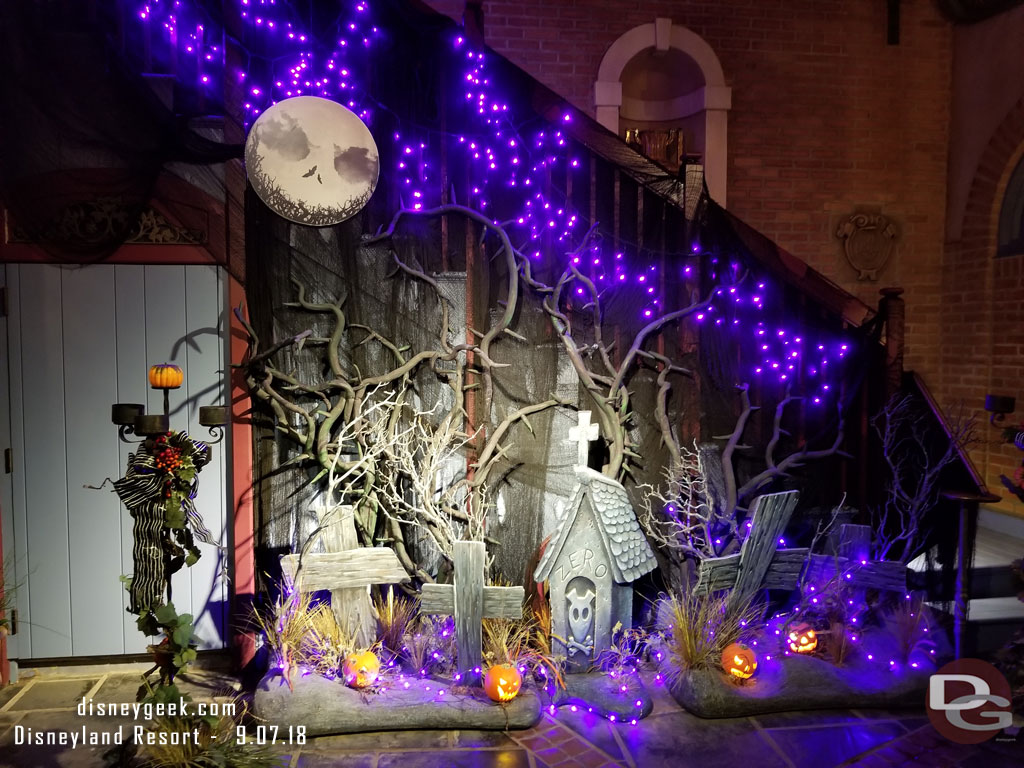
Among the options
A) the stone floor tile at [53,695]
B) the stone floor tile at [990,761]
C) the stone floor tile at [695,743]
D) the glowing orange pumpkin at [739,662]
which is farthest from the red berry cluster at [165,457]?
the stone floor tile at [990,761]

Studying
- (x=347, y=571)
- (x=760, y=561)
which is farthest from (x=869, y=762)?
(x=347, y=571)

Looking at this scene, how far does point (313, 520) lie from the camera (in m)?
→ 4.82

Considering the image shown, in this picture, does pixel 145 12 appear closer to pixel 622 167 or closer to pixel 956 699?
pixel 622 167

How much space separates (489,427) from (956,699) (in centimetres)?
311

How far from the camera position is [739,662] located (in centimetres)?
429

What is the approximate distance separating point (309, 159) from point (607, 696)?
11.9 ft

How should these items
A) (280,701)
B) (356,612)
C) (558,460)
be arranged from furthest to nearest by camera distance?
(558,460) < (356,612) < (280,701)

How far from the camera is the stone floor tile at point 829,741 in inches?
149

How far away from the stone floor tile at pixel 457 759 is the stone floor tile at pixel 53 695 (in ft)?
6.46

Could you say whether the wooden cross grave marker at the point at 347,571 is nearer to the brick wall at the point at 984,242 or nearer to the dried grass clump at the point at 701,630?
the dried grass clump at the point at 701,630

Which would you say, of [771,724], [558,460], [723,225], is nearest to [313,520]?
[558,460]

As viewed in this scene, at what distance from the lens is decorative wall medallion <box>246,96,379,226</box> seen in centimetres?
462

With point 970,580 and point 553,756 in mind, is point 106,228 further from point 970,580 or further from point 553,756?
point 970,580

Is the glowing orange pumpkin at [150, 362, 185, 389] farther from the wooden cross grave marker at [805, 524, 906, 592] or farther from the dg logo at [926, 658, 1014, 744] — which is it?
the dg logo at [926, 658, 1014, 744]
